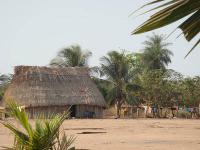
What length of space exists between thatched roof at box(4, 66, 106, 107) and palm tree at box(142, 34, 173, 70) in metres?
12.3

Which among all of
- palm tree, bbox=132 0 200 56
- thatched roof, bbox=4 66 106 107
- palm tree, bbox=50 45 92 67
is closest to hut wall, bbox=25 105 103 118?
thatched roof, bbox=4 66 106 107

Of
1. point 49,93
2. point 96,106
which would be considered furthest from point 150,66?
point 49,93

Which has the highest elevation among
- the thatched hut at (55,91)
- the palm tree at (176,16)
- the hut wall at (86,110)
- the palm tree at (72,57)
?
the palm tree at (72,57)

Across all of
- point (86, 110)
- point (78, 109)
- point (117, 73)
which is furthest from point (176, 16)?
point (117, 73)

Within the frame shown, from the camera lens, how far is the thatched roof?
32094 millimetres

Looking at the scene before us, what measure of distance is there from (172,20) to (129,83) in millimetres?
35695

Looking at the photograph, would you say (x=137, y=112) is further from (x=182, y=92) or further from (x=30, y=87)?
(x=30, y=87)

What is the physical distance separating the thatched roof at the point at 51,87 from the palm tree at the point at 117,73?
10.3 feet

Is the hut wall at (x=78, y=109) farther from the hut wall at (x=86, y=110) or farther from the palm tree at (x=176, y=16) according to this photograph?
the palm tree at (x=176, y=16)

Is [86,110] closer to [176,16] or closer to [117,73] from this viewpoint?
[117,73]

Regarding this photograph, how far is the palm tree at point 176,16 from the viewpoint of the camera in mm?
1455

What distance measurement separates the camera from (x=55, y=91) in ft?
108

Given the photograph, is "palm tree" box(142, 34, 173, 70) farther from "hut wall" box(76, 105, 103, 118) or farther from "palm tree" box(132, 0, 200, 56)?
"palm tree" box(132, 0, 200, 56)

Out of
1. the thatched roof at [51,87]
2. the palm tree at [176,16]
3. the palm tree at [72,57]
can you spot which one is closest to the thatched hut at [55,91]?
the thatched roof at [51,87]
